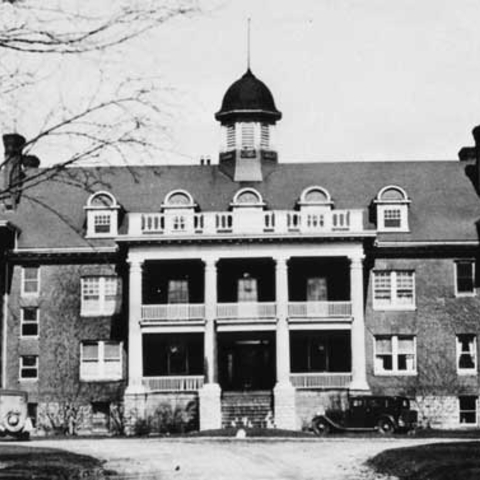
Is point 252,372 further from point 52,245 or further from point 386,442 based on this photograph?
point 386,442

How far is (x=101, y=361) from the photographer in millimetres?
49906

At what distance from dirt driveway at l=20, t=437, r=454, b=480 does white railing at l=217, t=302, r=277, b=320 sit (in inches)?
417

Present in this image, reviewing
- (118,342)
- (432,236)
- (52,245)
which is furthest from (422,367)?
(52,245)

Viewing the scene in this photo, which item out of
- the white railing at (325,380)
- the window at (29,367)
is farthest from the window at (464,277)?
the window at (29,367)

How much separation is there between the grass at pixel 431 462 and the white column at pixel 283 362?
1583 centimetres

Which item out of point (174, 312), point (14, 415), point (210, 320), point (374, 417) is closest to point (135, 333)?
point (174, 312)

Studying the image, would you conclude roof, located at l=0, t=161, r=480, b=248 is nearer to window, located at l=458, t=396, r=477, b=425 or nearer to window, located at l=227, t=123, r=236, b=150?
window, located at l=227, t=123, r=236, b=150

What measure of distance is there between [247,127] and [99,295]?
35.6 ft

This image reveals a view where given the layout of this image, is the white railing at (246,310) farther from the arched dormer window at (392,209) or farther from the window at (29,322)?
the window at (29,322)

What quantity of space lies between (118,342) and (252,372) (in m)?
5.80

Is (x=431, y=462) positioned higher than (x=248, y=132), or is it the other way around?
(x=248, y=132)

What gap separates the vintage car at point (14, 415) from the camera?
4106 centimetres

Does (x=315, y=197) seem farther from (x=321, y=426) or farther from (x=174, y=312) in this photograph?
(x=321, y=426)

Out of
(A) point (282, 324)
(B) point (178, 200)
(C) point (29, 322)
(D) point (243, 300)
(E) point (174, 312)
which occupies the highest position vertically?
(B) point (178, 200)
